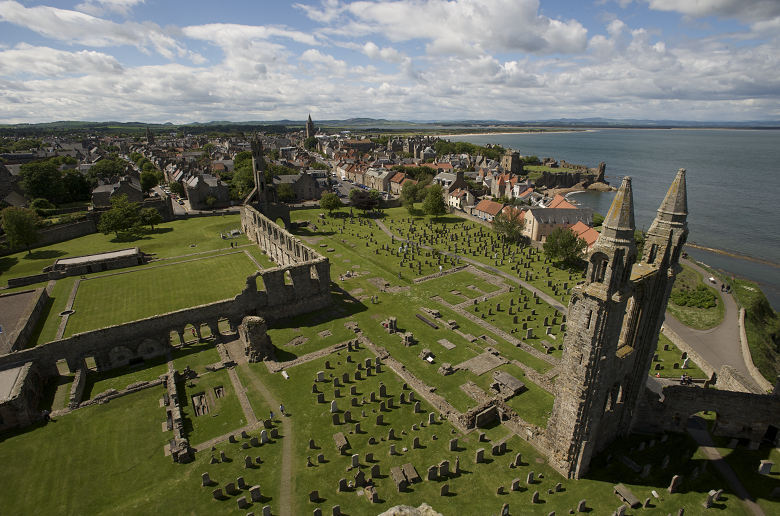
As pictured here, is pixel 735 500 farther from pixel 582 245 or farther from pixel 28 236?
pixel 28 236

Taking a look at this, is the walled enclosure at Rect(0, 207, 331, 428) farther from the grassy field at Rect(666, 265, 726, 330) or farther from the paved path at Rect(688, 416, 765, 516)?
the grassy field at Rect(666, 265, 726, 330)

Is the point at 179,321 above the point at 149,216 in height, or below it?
below

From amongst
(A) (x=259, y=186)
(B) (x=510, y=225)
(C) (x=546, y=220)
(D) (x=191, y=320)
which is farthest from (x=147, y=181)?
(C) (x=546, y=220)

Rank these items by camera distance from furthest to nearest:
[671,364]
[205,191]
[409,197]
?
1. [205,191]
2. [409,197]
3. [671,364]

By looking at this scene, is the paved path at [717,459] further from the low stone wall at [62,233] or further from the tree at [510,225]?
the low stone wall at [62,233]

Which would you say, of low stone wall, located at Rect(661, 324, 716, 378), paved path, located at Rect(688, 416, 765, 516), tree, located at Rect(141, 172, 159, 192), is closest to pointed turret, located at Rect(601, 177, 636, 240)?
paved path, located at Rect(688, 416, 765, 516)

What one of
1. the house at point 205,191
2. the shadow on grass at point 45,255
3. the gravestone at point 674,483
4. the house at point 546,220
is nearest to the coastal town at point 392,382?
the gravestone at point 674,483

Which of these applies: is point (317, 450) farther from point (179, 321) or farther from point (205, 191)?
point (205, 191)
